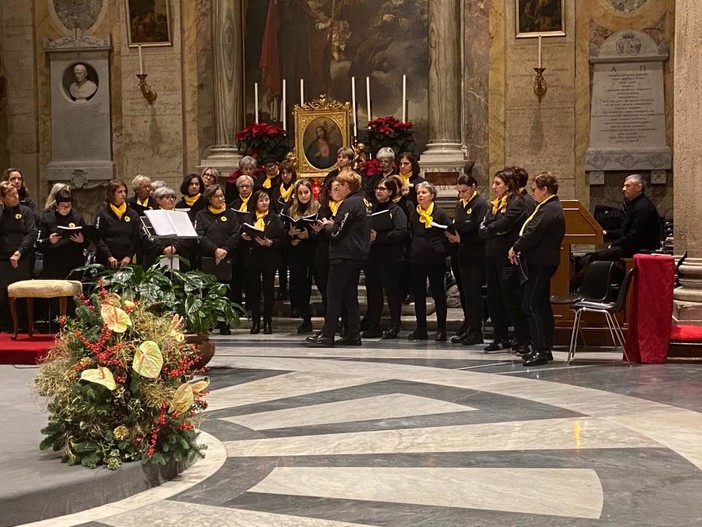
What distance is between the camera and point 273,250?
41.2ft

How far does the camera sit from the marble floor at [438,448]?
5.13 m

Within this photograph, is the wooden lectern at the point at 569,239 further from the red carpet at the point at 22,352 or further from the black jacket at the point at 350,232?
the red carpet at the point at 22,352

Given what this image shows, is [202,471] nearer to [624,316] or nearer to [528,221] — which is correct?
[528,221]

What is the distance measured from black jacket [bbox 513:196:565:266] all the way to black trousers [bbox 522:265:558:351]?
86mm

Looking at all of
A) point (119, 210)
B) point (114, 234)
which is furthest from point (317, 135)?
point (114, 234)

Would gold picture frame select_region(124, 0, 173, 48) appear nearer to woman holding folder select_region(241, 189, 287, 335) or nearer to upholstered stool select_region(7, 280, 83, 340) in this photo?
woman holding folder select_region(241, 189, 287, 335)

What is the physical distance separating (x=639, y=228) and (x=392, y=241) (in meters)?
2.64

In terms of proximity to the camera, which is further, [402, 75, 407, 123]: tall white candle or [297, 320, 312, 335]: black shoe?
[402, 75, 407, 123]: tall white candle

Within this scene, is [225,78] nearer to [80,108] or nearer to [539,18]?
[80,108]

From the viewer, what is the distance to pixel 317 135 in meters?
16.6

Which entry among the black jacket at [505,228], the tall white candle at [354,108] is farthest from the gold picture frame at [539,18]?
the black jacket at [505,228]

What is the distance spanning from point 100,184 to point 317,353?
8.20m

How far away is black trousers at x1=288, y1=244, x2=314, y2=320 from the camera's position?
42.2 feet

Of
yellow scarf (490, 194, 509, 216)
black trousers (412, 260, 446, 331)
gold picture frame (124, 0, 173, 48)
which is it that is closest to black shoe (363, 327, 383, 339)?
black trousers (412, 260, 446, 331)
